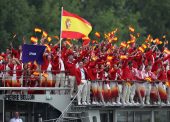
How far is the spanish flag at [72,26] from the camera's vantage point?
40.8 metres

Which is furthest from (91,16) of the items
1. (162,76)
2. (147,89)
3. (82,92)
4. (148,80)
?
(82,92)

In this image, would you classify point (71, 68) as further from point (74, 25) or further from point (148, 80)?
point (148, 80)

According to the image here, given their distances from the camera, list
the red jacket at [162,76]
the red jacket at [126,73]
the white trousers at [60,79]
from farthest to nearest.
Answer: the red jacket at [162,76] → the red jacket at [126,73] → the white trousers at [60,79]

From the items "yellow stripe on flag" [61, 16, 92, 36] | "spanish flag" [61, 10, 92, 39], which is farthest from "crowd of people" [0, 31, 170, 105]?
"yellow stripe on flag" [61, 16, 92, 36]

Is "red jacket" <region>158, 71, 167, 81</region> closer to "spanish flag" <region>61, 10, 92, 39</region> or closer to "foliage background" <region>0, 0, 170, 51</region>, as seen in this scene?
"spanish flag" <region>61, 10, 92, 39</region>

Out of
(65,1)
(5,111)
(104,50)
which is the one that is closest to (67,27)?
(104,50)

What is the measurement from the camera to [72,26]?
40875 mm

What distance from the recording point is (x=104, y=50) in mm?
40906

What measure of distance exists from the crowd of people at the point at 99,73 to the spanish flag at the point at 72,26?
610mm

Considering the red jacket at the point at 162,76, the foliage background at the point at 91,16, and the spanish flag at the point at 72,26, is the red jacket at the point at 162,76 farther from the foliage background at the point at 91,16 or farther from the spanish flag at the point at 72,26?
the foliage background at the point at 91,16

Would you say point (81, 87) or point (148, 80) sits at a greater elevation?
point (148, 80)

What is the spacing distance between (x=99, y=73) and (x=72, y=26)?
263 centimetres

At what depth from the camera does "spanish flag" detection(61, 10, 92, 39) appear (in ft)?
134

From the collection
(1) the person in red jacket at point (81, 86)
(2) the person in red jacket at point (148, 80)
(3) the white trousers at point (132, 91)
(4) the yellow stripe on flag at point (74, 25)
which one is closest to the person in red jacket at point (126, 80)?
(3) the white trousers at point (132, 91)
